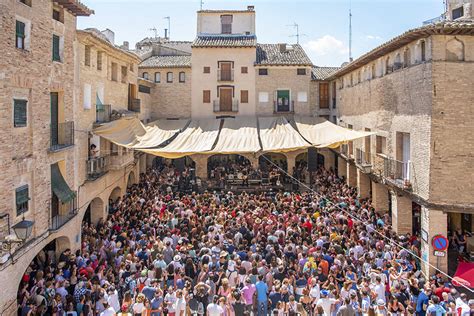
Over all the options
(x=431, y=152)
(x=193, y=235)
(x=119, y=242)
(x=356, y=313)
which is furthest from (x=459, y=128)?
(x=119, y=242)

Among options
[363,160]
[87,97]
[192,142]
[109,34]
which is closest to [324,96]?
[363,160]

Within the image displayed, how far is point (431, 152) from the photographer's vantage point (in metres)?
12.8

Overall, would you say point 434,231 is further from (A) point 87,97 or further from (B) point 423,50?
(A) point 87,97

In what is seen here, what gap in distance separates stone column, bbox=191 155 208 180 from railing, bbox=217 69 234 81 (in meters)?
5.68

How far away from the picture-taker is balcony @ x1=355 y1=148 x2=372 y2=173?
18.6m

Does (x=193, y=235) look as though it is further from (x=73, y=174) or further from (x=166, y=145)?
→ (x=166, y=145)

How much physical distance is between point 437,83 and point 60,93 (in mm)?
11373

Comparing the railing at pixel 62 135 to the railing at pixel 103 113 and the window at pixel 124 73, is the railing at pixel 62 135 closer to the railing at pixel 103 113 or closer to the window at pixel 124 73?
the railing at pixel 103 113

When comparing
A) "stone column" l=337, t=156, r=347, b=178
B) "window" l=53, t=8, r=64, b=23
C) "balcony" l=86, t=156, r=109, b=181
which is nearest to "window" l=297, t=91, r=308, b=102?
"stone column" l=337, t=156, r=347, b=178

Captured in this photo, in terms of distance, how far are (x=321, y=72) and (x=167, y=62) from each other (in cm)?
1069

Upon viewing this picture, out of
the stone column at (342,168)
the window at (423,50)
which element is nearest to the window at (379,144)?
the window at (423,50)

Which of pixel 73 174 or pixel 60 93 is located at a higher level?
pixel 60 93

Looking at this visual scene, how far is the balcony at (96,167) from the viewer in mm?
15844

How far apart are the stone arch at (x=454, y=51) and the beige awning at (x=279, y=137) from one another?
22.3ft
